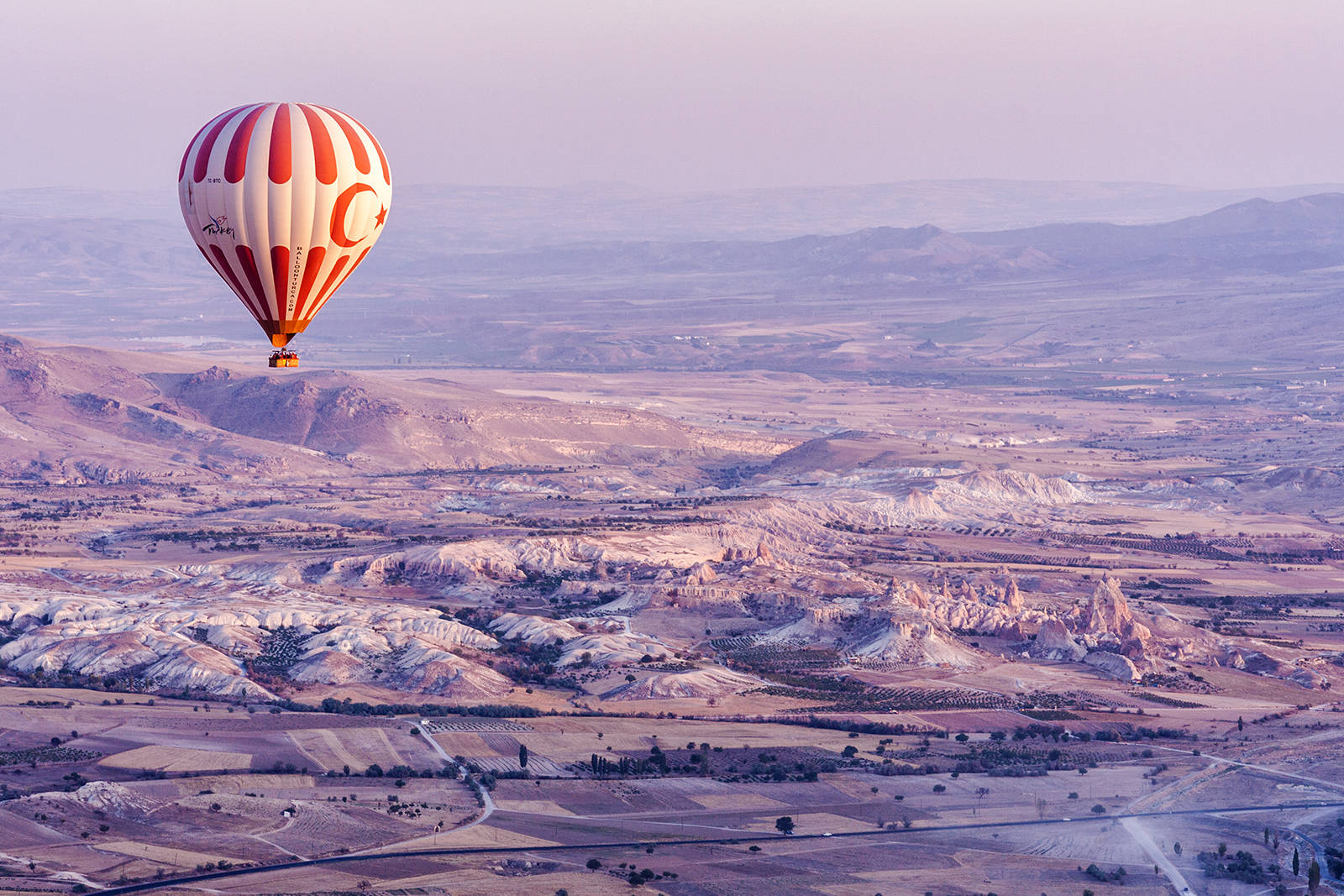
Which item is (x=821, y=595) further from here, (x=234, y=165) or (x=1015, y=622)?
(x=234, y=165)

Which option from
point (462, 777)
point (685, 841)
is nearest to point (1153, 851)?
point (685, 841)

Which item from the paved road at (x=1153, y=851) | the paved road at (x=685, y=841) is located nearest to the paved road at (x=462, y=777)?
the paved road at (x=685, y=841)

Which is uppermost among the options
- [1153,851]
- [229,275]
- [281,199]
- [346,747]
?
[281,199]

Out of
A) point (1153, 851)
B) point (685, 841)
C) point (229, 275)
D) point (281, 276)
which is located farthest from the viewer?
point (685, 841)

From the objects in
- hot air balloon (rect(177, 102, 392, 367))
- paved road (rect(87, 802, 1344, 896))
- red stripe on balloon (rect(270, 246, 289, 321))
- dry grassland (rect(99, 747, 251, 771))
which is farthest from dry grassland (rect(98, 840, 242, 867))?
red stripe on balloon (rect(270, 246, 289, 321))

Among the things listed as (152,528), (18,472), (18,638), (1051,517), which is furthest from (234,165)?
(18,472)

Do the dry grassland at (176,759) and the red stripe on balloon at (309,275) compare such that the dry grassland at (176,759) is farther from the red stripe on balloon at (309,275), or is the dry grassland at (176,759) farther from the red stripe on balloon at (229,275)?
the red stripe on balloon at (309,275)

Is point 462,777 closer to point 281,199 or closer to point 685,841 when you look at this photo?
point 685,841

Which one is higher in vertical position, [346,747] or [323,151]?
[323,151]
